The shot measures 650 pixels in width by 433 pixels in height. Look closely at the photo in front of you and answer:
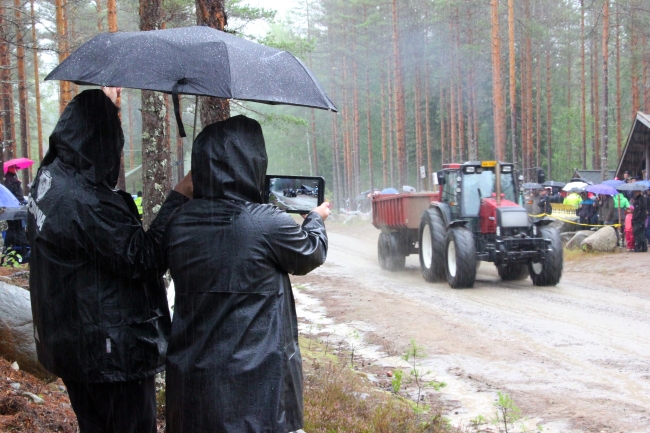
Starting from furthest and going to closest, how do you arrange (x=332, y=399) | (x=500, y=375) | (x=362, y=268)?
1. (x=362, y=268)
2. (x=500, y=375)
3. (x=332, y=399)

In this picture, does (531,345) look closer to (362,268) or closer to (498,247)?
(498,247)

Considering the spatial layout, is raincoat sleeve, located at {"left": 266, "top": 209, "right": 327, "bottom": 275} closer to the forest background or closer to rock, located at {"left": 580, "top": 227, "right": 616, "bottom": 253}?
the forest background

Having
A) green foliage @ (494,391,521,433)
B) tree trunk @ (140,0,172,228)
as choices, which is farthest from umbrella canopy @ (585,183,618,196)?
tree trunk @ (140,0,172,228)

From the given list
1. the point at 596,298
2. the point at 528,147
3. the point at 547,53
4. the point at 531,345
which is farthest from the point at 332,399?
the point at 547,53

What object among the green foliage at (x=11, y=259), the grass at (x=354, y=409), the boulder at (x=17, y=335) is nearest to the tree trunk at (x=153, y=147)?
the boulder at (x=17, y=335)

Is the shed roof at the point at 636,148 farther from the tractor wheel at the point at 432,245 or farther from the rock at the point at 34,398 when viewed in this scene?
the rock at the point at 34,398

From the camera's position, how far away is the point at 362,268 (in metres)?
18.5

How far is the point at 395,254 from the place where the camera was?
17094 millimetres

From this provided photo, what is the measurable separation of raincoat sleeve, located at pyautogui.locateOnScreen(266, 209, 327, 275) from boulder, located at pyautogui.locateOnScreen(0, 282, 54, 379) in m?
3.62

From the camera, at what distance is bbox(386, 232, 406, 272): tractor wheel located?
1703cm

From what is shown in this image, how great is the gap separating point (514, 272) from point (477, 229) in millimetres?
1325

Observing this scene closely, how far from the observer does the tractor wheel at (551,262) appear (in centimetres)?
1328

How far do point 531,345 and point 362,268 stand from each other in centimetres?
1002

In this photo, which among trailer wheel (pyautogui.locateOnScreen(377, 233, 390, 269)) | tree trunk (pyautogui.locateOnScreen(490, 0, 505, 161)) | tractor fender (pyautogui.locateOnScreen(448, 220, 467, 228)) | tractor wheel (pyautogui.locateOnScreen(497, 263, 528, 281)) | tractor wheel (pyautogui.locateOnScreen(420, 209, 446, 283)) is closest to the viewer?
tractor fender (pyautogui.locateOnScreen(448, 220, 467, 228))
